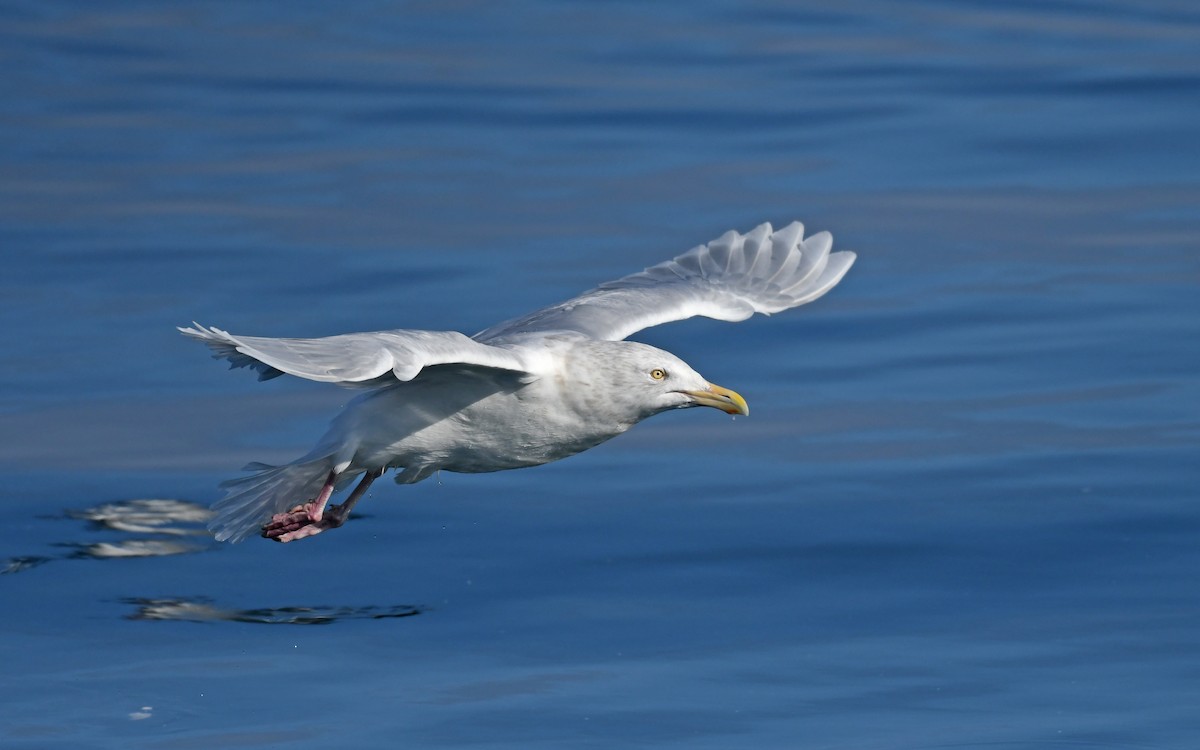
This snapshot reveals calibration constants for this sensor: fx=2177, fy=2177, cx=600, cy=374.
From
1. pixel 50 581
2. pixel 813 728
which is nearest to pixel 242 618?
pixel 50 581

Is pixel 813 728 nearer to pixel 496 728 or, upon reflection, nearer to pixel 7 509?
pixel 496 728

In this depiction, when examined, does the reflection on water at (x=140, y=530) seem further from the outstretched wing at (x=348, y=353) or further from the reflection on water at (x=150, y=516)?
the outstretched wing at (x=348, y=353)

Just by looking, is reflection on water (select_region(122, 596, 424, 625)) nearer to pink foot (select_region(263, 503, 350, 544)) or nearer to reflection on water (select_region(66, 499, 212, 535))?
reflection on water (select_region(66, 499, 212, 535))

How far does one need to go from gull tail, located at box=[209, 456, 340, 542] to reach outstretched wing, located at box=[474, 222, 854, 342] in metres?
1.22

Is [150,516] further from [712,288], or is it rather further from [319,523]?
[319,523]

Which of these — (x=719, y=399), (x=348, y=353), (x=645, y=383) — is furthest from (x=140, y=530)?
(x=348, y=353)

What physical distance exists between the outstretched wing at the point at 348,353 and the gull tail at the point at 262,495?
63.0 inches

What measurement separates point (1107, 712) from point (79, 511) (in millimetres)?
8688

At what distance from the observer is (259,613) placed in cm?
1622

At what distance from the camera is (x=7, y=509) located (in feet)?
59.6

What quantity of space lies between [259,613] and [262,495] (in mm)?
5076

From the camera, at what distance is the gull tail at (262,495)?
1120cm

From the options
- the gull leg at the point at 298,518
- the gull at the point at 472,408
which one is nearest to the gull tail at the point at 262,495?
the gull at the point at 472,408

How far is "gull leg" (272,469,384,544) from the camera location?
10.9 meters
